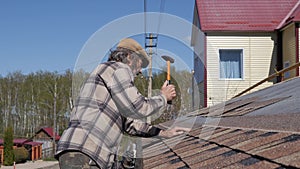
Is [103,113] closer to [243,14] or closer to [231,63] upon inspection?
[231,63]

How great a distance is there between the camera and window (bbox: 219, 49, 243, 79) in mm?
18156

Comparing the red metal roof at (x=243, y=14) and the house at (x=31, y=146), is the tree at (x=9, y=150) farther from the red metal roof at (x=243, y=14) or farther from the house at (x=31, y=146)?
the red metal roof at (x=243, y=14)

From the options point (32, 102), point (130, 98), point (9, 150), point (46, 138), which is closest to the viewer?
point (130, 98)

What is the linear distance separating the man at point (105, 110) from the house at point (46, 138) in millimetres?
49459

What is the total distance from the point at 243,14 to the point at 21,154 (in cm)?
3330

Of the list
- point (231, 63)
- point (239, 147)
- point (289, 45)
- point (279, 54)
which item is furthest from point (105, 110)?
point (279, 54)

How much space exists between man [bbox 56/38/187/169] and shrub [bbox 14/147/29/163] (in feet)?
147

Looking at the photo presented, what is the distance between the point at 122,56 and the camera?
9.86 feet

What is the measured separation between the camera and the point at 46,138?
53094mm

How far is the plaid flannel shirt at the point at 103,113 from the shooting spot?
9.30 ft

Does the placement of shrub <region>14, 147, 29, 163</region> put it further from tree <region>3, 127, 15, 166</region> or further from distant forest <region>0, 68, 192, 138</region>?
distant forest <region>0, 68, 192, 138</region>

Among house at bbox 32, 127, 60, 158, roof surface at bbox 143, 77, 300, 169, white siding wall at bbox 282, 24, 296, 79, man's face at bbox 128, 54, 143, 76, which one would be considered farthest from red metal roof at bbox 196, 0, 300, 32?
house at bbox 32, 127, 60, 158

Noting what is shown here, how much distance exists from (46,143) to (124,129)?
5194 centimetres

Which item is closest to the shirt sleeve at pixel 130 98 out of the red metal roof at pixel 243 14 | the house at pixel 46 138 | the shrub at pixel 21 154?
the red metal roof at pixel 243 14
